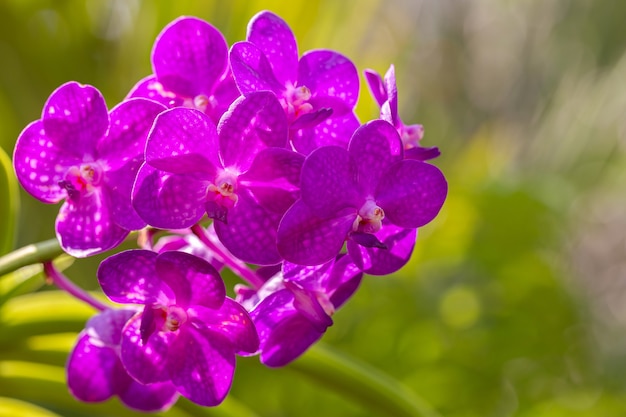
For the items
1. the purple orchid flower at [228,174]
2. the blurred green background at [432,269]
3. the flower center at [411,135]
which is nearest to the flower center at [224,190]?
the purple orchid flower at [228,174]

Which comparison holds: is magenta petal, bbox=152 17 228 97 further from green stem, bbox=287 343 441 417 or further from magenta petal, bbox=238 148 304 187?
green stem, bbox=287 343 441 417

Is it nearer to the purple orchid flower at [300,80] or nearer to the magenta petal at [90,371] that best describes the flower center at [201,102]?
the purple orchid flower at [300,80]

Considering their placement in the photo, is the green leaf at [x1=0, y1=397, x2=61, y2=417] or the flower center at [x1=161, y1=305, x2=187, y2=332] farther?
the green leaf at [x1=0, y1=397, x2=61, y2=417]

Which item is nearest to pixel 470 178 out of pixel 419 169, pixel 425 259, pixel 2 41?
pixel 425 259

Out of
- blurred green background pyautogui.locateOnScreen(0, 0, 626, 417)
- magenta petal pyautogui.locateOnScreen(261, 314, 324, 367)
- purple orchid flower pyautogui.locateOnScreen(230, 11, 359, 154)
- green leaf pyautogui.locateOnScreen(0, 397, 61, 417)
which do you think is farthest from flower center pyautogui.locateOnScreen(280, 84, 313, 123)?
blurred green background pyautogui.locateOnScreen(0, 0, 626, 417)

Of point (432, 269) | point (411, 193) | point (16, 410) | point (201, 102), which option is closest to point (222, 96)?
point (201, 102)

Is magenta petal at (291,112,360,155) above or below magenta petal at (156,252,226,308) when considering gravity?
above

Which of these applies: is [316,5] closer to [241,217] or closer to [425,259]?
[425,259]
